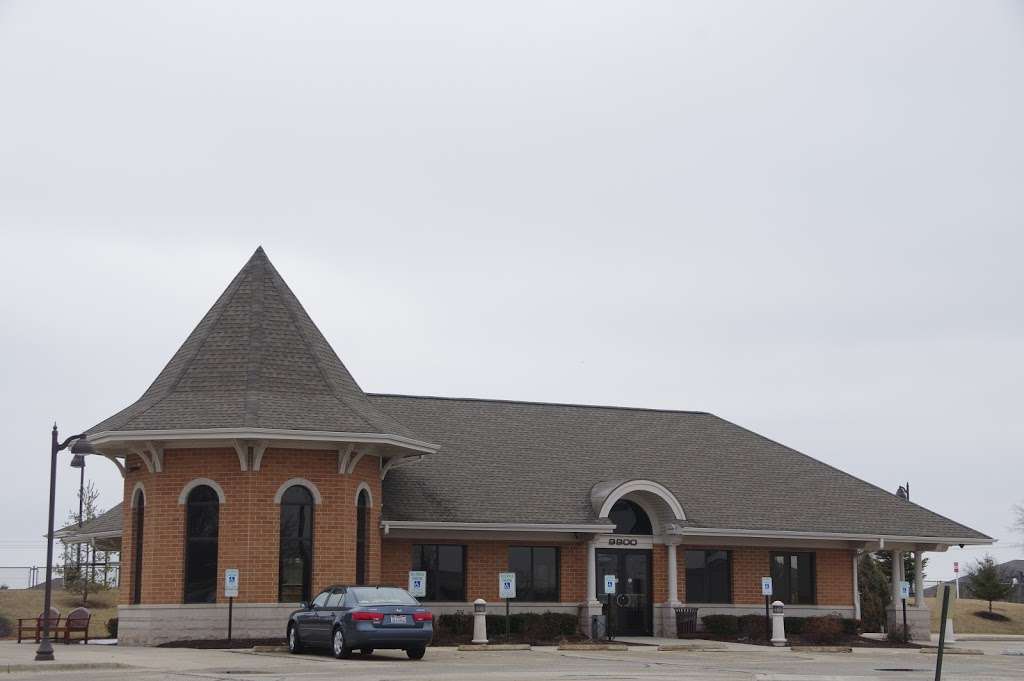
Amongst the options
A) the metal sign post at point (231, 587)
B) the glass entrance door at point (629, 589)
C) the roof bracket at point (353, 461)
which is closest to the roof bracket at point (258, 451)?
the roof bracket at point (353, 461)

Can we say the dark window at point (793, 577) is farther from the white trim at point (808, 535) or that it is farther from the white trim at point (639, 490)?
the white trim at point (639, 490)

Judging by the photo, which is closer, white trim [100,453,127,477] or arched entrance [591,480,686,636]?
white trim [100,453,127,477]

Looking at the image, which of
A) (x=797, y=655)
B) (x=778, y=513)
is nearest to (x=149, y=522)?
(x=797, y=655)

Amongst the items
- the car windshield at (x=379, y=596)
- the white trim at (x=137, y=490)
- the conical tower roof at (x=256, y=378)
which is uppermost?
the conical tower roof at (x=256, y=378)

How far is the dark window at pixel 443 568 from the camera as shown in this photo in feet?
110

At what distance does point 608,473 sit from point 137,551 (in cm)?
1270

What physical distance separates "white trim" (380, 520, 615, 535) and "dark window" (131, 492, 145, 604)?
5.37m

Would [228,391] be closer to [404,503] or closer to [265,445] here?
[265,445]

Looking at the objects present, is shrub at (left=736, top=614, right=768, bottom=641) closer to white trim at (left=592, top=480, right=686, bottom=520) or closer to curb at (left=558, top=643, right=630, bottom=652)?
white trim at (left=592, top=480, right=686, bottom=520)

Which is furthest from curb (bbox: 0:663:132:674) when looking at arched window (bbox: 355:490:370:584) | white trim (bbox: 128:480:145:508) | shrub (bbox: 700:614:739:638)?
shrub (bbox: 700:614:739:638)

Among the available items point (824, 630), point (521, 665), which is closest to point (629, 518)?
point (824, 630)

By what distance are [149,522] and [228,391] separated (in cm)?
332

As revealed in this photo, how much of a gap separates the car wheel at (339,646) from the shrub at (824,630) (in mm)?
13929

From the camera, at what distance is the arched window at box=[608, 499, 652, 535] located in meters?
35.8
